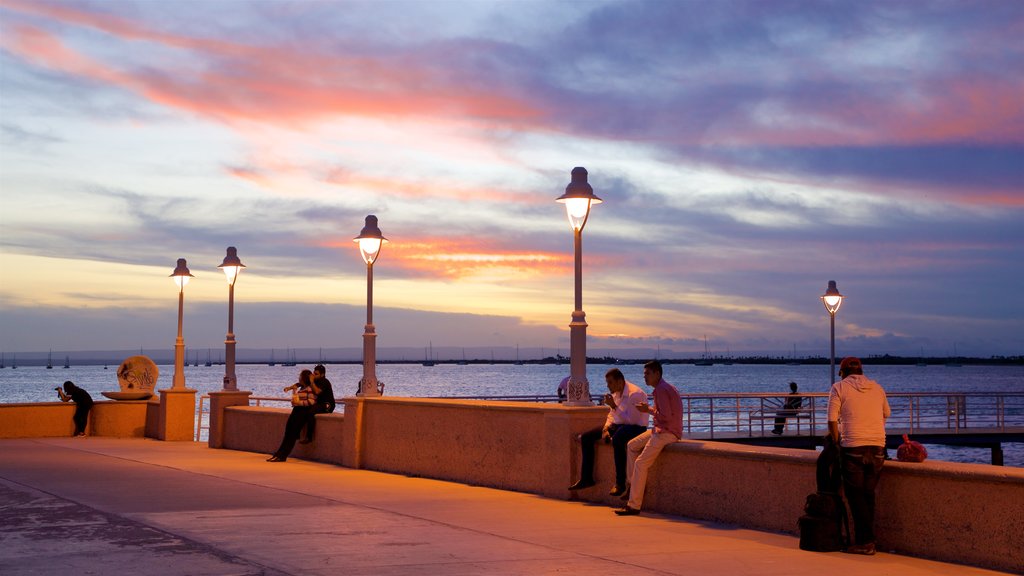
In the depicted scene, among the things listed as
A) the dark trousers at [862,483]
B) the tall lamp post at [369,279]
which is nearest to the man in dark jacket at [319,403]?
the tall lamp post at [369,279]

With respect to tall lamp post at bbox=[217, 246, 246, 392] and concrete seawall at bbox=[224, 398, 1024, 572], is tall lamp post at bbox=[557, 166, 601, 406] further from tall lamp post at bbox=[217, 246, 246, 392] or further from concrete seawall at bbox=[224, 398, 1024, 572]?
tall lamp post at bbox=[217, 246, 246, 392]

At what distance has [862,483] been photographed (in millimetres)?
9555

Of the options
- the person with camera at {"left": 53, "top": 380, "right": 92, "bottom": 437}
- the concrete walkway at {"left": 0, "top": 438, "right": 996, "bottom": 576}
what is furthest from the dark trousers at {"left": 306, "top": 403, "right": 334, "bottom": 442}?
the person with camera at {"left": 53, "top": 380, "right": 92, "bottom": 437}

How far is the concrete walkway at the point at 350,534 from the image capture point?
8.74 meters

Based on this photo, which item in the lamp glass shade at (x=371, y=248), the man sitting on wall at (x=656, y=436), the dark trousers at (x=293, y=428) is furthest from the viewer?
the dark trousers at (x=293, y=428)

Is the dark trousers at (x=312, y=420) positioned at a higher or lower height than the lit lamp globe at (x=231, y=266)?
lower

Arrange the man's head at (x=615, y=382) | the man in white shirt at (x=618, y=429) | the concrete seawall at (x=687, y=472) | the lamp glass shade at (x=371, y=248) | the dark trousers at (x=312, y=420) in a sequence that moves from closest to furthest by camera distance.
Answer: the concrete seawall at (x=687, y=472) < the man in white shirt at (x=618, y=429) < the man's head at (x=615, y=382) < the lamp glass shade at (x=371, y=248) < the dark trousers at (x=312, y=420)

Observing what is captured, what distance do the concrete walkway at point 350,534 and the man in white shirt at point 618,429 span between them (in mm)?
373

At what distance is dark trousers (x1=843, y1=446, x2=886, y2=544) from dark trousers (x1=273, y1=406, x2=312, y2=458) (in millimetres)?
11361

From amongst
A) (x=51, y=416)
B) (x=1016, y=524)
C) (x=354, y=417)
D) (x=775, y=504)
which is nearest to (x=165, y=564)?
(x=775, y=504)

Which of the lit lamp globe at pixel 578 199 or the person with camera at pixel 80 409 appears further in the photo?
the person with camera at pixel 80 409

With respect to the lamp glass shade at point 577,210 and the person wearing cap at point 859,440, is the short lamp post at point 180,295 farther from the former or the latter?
the person wearing cap at point 859,440

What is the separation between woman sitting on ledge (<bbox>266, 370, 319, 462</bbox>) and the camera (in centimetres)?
1897

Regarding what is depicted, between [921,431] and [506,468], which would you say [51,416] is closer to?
[506,468]
